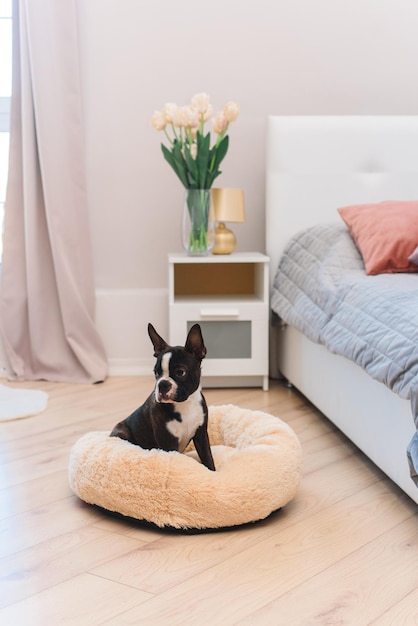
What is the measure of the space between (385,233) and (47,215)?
4.43 feet

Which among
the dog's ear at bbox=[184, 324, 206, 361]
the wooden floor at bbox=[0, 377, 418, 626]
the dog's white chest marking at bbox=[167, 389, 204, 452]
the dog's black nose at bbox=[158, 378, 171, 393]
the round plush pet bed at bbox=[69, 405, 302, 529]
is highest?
the dog's ear at bbox=[184, 324, 206, 361]

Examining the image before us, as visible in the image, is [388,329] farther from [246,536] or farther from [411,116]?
[411,116]

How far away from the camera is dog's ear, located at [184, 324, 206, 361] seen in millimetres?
1797

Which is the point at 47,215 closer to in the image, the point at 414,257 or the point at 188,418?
the point at 414,257

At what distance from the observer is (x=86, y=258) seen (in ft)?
10.8

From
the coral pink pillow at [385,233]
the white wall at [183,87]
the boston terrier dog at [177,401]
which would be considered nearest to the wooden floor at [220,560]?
the boston terrier dog at [177,401]

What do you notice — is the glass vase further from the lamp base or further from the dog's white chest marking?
the dog's white chest marking

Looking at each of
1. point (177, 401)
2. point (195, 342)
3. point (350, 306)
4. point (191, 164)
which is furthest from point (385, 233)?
point (177, 401)

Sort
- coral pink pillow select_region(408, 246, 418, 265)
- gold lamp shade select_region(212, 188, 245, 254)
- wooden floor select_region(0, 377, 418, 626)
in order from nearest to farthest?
wooden floor select_region(0, 377, 418, 626), coral pink pillow select_region(408, 246, 418, 265), gold lamp shade select_region(212, 188, 245, 254)

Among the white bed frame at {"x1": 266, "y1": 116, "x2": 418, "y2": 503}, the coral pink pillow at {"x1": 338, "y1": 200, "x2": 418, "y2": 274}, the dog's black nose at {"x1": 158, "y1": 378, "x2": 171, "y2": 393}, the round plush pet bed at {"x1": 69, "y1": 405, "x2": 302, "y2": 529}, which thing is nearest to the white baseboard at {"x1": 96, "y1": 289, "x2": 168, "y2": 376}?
the white bed frame at {"x1": 266, "y1": 116, "x2": 418, "y2": 503}

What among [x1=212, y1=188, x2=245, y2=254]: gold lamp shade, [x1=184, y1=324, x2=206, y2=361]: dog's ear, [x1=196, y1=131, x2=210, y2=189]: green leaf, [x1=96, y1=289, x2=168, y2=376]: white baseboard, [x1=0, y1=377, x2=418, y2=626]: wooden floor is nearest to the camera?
[x1=0, y1=377, x2=418, y2=626]: wooden floor

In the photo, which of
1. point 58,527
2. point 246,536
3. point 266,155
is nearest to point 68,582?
point 58,527

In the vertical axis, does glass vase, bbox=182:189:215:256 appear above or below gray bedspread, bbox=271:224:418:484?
above

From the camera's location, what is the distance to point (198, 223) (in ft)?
10.0
